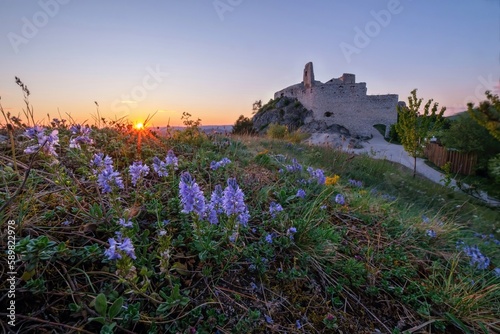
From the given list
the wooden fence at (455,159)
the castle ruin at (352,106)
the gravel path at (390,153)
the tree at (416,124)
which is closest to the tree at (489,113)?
the gravel path at (390,153)

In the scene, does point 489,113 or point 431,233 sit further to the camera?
point 489,113

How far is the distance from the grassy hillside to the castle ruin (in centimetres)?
3515

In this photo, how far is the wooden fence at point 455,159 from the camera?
71.1 ft

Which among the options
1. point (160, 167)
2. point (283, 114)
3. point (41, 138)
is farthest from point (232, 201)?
point (283, 114)

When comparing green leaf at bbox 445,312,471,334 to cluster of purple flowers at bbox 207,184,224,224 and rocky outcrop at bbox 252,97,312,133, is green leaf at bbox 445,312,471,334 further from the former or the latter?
rocky outcrop at bbox 252,97,312,133

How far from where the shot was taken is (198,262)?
5.60 ft

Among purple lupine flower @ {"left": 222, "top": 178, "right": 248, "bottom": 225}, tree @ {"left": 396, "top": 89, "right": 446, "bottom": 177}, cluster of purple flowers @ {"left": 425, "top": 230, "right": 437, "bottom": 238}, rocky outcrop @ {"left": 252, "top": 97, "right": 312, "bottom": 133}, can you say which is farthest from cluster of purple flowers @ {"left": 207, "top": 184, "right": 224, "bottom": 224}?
rocky outcrop @ {"left": 252, "top": 97, "right": 312, "bottom": 133}

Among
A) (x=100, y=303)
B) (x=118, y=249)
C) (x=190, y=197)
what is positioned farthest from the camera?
(x=190, y=197)

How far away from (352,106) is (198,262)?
124 ft

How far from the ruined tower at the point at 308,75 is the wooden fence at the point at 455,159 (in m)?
19.4

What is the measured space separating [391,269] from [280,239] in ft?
3.08

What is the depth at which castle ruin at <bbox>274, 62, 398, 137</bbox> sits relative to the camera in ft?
116

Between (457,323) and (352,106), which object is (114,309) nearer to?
(457,323)

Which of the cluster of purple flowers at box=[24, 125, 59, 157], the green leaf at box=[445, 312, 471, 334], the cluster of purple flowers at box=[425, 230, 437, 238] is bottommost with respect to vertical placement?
the green leaf at box=[445, 312, 471, 334]
